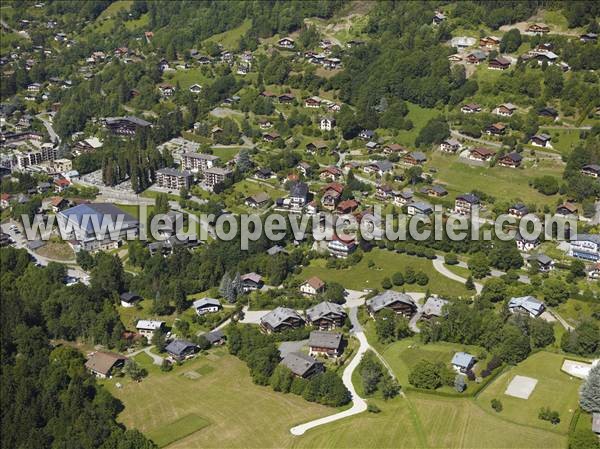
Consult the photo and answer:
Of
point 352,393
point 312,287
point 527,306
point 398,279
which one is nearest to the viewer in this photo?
point 352,393

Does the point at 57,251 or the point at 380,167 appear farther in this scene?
the point at 380,167

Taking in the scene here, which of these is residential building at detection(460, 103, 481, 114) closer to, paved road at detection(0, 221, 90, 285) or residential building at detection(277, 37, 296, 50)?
residential building at detection(277, 37, 296, 50)

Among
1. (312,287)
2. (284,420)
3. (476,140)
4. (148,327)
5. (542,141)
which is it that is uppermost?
(542,141)

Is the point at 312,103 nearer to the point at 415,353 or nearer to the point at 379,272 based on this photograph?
the point at 379,272

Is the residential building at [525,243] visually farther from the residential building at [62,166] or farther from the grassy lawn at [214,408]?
the residential building at [62,166]

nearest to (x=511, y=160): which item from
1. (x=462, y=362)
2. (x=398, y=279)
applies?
(x=398, y=279)

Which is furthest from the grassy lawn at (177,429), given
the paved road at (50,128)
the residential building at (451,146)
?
the paved road at (50,128)

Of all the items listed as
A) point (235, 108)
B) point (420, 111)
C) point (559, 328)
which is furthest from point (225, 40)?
point (559, 328)
